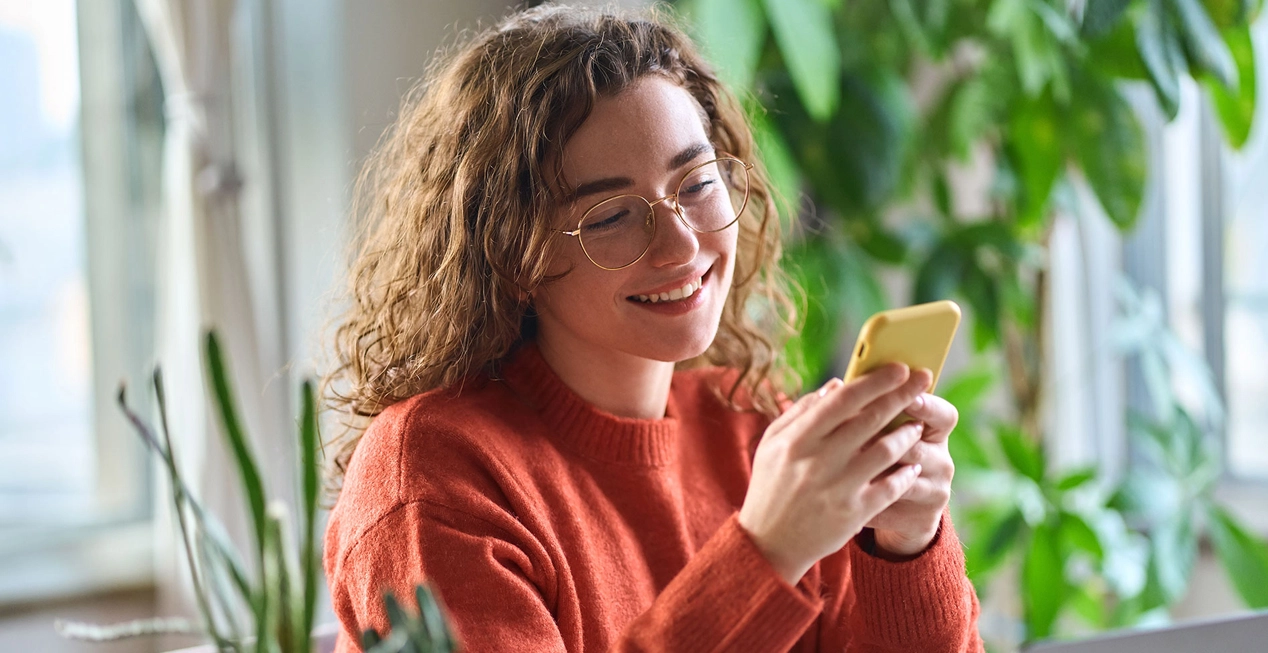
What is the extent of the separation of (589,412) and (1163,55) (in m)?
0.85

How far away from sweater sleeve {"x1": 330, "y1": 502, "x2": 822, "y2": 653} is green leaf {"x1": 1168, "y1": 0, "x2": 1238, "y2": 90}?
900 mm

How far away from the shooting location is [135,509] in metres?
2.22

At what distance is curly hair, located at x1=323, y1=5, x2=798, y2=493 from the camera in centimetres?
92

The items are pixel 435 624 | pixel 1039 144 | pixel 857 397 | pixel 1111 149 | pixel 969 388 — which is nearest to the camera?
pixel 435 624

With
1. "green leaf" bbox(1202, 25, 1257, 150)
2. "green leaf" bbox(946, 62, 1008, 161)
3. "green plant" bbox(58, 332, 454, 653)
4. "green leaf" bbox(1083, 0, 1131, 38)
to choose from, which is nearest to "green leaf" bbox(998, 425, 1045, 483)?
"green leaf" bbox(946, 62, 1008, 161)

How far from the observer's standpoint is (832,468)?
764mm

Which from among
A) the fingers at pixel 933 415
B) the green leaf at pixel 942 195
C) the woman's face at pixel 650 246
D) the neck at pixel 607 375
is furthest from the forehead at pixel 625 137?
the green leaf at pixel 942 195

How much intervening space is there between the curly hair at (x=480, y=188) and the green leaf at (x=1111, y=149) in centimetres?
68

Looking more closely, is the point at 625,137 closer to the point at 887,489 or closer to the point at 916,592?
the point at 887,489

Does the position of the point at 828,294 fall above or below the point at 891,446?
below

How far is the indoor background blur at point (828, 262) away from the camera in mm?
1777

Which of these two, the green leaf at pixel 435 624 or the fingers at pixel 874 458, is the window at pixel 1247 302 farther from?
the green leaf at pixel 435 624

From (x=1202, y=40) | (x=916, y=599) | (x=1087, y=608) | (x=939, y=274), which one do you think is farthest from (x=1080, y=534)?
(x=916, y=599)

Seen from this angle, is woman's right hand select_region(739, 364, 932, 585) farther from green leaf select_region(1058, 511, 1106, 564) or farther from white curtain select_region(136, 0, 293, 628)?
white curtain select_region(136, 0, 293, 628)
